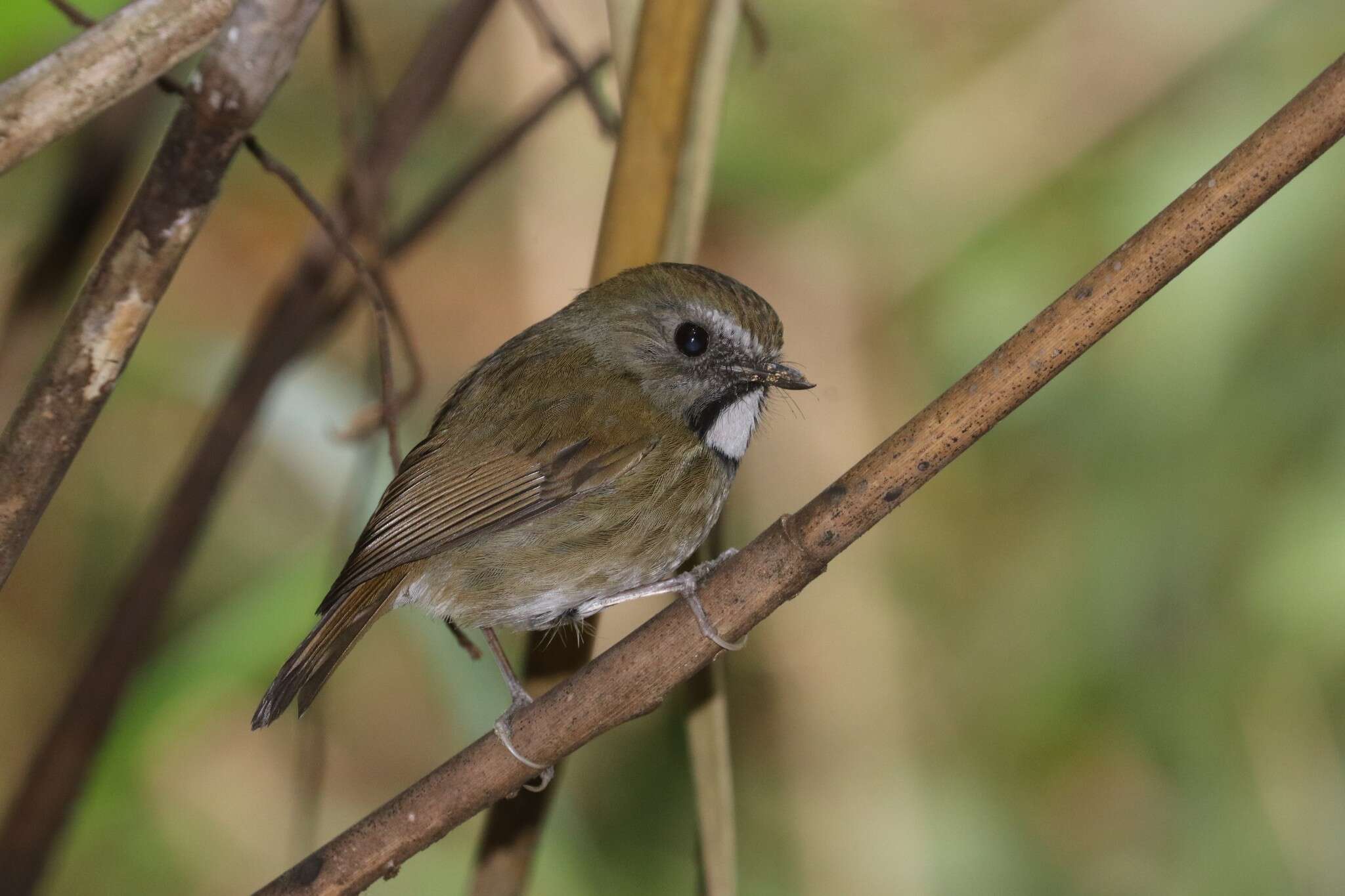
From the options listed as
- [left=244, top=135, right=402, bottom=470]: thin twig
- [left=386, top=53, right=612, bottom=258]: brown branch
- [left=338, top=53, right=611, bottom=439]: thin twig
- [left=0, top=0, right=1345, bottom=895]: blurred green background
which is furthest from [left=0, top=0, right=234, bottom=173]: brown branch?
[left=0, top=0, right=1345, bottom=895]: blurred green background

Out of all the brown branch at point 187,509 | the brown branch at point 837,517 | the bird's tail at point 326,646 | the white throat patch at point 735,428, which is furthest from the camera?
the brown branch at point 187,509

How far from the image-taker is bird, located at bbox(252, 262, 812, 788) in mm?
2412

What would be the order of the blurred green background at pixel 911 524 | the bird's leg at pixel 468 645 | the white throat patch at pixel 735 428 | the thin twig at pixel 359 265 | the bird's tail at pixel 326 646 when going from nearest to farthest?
the thin twig at pixel 359 265, the bird's tail at pixel 326 646, the bird's leg at pixel 468 645, the white throat patch at pixel 735 428, the blurred green background at pixel 911 524

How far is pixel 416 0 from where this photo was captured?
169 inches

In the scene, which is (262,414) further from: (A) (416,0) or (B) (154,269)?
(A) (416,0)

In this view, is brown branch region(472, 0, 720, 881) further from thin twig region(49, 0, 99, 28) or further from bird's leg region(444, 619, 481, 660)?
thin twig region(49, 0, 99, 28)

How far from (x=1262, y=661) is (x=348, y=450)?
8.12 feet

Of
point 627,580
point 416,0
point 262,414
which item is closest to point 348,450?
point 262,414

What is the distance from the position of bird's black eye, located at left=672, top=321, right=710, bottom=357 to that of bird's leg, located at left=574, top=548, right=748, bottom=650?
18.9 inches

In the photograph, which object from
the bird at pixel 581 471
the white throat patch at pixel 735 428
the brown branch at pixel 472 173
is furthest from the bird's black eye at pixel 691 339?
the brown branch at pixel 472 173

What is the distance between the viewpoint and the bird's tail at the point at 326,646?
2.17m

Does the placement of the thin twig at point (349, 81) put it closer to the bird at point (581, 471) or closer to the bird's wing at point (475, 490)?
the bird at point (581, 471)

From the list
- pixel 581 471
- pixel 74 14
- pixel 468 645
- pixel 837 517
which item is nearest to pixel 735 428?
pixel 581 471

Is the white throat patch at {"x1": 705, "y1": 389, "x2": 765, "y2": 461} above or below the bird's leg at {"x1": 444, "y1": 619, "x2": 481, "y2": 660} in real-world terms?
above
